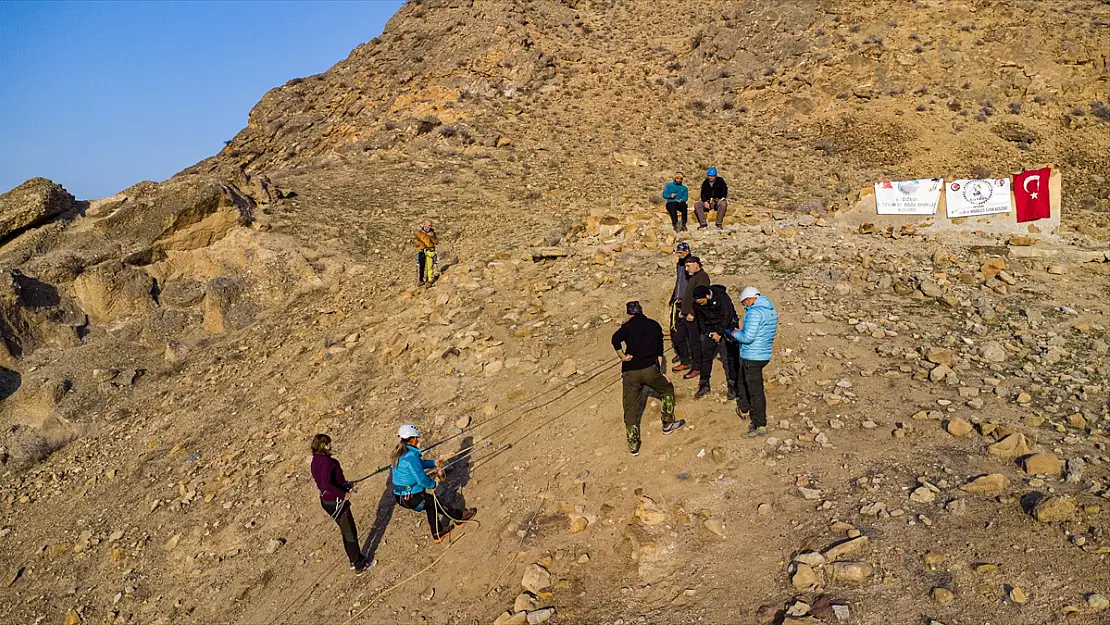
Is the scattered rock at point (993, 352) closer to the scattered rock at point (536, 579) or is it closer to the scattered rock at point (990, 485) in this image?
the scattered rock at point (990, 485)

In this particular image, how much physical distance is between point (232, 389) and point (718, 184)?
1044cm

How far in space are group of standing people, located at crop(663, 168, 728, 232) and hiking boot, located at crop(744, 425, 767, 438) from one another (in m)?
7.77

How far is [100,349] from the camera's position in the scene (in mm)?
13094

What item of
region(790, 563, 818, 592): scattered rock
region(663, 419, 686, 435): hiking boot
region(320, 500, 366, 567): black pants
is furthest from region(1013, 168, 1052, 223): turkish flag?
region(320, 500, 366, 567): black pants

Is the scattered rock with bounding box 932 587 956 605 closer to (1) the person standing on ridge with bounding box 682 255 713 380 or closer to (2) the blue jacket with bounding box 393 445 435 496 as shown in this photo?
(1) the person standing on ridge with bounding box 682 255 713 380

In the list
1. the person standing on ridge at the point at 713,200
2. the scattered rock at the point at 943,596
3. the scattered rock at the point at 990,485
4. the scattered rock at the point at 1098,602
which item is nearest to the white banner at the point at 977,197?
the person standing on ridge at the point at 713,200

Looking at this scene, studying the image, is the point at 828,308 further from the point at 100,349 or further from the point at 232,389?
the point at 100,349

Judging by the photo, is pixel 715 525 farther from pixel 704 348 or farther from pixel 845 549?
pixel 704 348

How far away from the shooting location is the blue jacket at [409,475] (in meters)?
6.53

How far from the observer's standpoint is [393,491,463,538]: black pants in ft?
21.6

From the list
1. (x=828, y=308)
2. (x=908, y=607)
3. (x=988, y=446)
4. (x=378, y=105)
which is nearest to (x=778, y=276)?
(x=828, y=308)

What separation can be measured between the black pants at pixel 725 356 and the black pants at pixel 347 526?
163 inches

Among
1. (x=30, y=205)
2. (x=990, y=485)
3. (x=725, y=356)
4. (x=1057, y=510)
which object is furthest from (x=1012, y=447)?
(x=30, y=205)

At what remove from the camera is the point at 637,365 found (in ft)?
23.0
